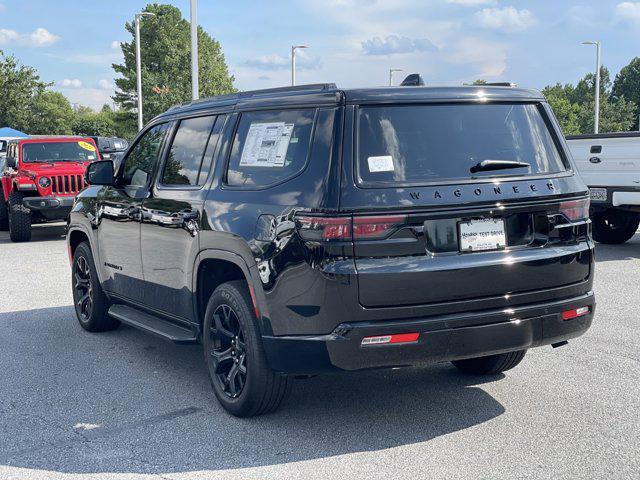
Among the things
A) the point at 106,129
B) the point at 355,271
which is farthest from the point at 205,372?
the point at 106,129

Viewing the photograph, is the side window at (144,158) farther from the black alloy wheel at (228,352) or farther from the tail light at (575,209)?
the tail light at (575,209)

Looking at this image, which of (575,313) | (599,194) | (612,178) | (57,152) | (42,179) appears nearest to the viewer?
(575,313)

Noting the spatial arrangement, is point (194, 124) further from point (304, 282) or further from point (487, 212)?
point (487, 212)

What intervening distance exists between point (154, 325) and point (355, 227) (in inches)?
86.9

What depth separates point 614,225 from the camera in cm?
1285

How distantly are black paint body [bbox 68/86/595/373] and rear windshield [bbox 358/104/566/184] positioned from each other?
59 mm

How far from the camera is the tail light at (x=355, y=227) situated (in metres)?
3.95

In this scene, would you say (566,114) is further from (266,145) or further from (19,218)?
(266,145)

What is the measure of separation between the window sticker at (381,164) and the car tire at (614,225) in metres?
9.33

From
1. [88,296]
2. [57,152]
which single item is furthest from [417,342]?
[57,152]

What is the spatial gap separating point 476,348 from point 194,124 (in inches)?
96.6

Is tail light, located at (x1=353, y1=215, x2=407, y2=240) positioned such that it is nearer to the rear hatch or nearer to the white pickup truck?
the rear hatch

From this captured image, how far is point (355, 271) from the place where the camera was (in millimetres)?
3928

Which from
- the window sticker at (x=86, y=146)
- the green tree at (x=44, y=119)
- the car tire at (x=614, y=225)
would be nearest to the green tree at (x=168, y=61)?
the green tree at (x=44, y=119)
